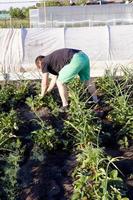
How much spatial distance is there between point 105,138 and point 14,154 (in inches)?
48.2

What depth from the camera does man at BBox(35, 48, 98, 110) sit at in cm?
754

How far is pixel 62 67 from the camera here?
304 inches

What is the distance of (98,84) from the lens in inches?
342

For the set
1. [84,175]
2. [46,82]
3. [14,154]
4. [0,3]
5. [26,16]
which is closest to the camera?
[84,175]

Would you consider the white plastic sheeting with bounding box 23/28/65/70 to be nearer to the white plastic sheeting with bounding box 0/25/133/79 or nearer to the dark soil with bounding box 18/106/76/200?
the white plastic sheeting with bounding box 0/25/133/79

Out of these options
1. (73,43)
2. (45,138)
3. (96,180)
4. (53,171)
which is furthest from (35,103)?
(73,43)

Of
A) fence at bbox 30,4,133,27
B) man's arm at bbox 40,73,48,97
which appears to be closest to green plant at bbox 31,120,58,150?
man's arm at bbox 40,73,48,97

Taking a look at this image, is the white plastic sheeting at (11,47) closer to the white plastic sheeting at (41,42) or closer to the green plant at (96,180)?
the white plastic sheeting at (41,42)

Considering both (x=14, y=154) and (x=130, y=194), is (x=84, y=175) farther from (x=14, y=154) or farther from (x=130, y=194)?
(x=14, y=154)

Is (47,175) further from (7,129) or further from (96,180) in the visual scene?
(7,129)

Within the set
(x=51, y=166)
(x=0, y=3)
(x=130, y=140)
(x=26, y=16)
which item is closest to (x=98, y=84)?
(x=130, y=140)

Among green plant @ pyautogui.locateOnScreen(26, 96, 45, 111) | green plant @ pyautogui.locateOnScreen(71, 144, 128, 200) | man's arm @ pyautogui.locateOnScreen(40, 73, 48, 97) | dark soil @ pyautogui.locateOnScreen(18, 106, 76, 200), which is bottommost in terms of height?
dark soil @ pyautogui.locateOnScreen(18, 106, 76, 200)

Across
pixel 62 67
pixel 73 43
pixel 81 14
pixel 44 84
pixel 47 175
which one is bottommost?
pixel 47 175

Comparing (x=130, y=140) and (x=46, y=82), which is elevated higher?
(x=46, y=82)
